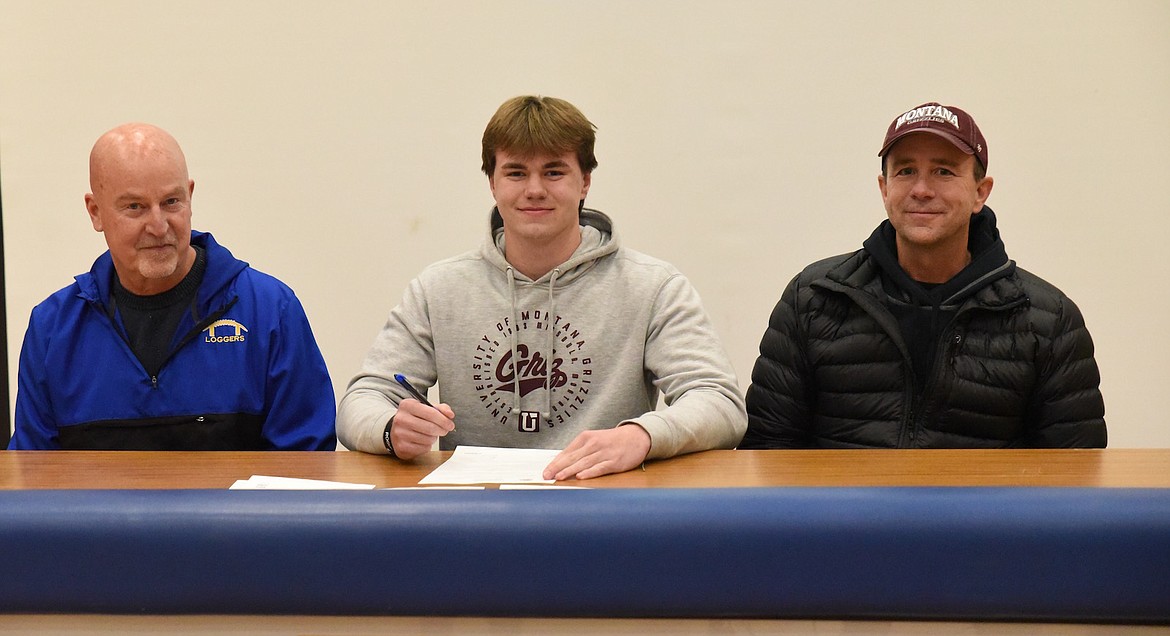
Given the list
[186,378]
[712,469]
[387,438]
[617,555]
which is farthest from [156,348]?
[617,555]

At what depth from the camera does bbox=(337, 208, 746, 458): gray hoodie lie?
1.90m

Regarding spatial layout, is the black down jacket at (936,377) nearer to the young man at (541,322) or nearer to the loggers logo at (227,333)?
the young man at (541,322)

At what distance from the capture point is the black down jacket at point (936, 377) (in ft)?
6.33

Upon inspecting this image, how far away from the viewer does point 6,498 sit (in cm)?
111

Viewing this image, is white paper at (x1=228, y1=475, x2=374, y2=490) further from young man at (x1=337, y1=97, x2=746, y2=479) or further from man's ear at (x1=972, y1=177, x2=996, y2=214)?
man's ear at (x1=972, y1=177, x2=996, y2=214)

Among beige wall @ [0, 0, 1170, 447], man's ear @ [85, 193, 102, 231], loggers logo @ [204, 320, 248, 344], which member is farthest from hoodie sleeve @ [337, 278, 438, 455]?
beige wall @ [0, 0, 1170, 447]

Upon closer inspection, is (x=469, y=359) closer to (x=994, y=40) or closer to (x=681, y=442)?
(x=681, y=442)

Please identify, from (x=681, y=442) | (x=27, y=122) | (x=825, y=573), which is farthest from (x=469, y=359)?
(x=27, y=122)

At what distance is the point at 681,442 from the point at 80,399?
1147 mm

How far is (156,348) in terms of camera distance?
191 cm

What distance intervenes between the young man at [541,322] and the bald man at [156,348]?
0.70ft

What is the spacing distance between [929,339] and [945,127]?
0.41 meters

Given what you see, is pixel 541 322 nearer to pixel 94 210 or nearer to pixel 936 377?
pixel 936 377

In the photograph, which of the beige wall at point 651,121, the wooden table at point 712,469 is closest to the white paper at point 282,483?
the wooden table at point 712,469
